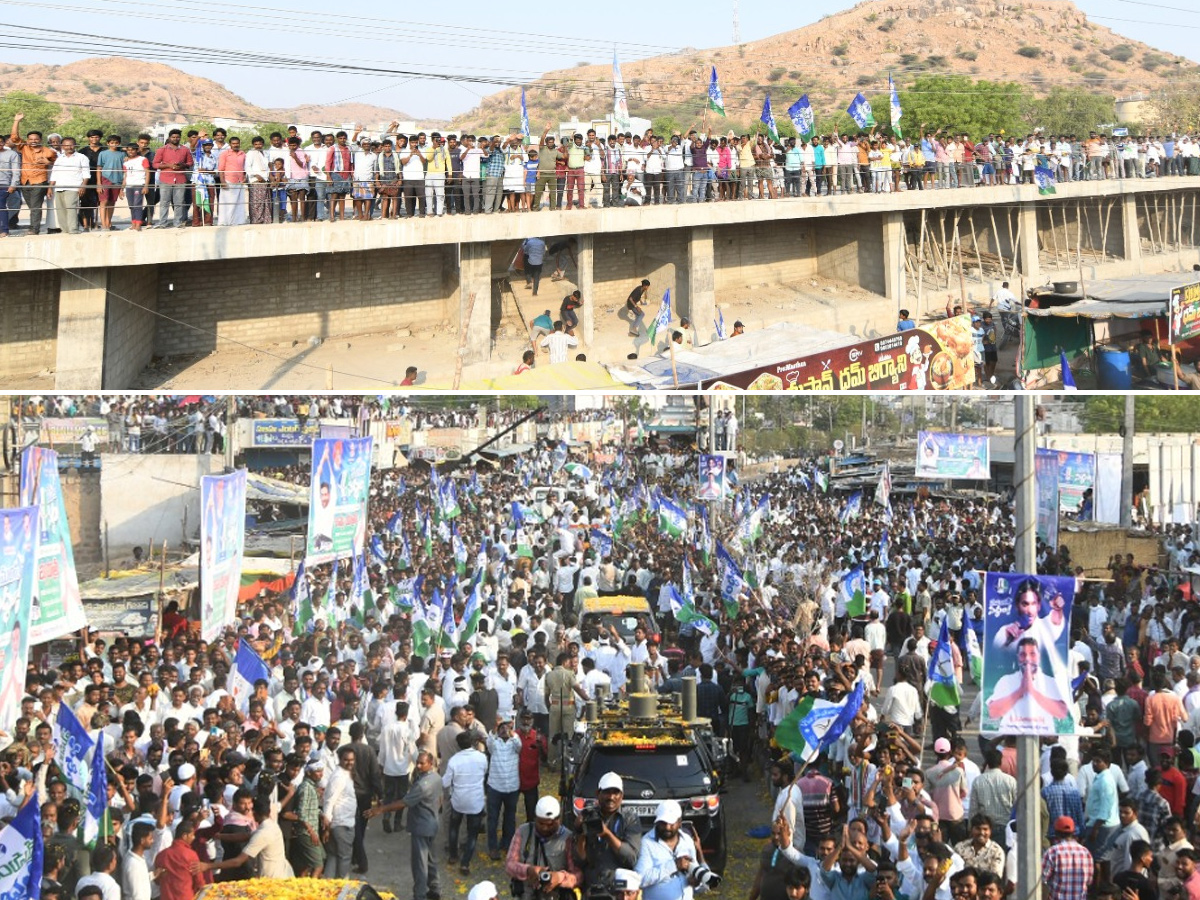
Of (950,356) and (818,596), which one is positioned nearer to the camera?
(818,596)

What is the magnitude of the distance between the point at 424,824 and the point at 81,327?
12584 mm

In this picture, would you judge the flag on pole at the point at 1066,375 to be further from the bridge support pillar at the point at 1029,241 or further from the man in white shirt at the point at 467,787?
the man in white shirt at the point at 467,787

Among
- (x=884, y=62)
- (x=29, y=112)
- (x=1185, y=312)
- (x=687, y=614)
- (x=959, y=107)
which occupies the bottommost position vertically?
(x=687, y=614)

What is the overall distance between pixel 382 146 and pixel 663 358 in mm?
5434

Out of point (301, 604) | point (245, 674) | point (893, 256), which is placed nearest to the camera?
point (245, 674)

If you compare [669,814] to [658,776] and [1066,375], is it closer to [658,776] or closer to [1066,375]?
[658,776]

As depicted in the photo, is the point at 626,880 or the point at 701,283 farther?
the point at 701,283

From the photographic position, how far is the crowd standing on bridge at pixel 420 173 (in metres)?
19.0

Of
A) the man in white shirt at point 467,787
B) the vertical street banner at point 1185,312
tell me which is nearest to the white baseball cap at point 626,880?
the man in white shirt at point 467,787

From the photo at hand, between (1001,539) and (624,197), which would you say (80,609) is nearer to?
(1001,539)

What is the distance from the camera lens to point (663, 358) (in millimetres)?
21625

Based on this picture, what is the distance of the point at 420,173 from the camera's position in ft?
74.1

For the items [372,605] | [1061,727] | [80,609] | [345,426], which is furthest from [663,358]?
[1061,727]

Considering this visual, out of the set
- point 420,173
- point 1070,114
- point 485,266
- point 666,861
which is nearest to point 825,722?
point 666,861
